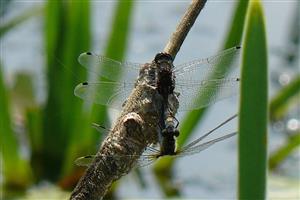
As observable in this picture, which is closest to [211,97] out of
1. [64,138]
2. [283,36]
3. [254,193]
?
[254,193]

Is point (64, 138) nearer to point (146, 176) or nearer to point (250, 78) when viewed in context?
point (146, 176)

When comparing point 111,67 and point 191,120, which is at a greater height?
point 191,120

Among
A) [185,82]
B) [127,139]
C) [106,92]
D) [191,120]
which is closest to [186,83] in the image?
[185,82]

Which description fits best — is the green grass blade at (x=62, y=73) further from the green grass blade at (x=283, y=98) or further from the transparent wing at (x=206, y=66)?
the transparent wing at (x=206, y=66)

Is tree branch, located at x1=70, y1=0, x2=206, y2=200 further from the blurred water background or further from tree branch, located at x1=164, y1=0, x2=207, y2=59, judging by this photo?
the blurred water background

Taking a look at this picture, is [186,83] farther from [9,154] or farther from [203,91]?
[9,154]

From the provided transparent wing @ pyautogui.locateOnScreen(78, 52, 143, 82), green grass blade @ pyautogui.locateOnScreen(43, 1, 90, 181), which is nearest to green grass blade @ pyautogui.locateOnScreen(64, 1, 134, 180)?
green grass blade @ pyautogui.locateOnScreen(43, 1, 90, 181)
